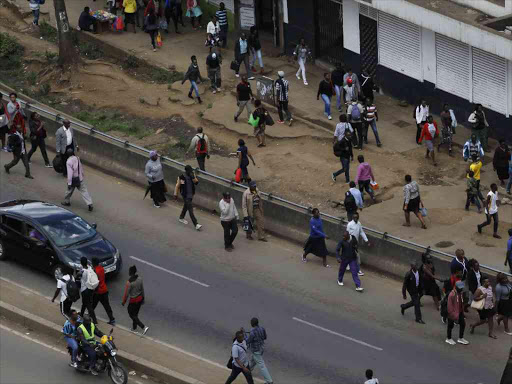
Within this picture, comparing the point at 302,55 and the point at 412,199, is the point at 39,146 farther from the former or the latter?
the point at 412,199

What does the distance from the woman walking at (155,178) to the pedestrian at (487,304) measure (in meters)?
8.83

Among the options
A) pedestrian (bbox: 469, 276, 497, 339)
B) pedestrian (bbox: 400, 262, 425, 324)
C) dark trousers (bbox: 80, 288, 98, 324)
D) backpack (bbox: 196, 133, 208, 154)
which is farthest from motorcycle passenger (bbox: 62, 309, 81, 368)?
backpack (bbox: 196, 133, 208, 154)

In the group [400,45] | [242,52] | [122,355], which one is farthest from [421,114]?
[122,355]

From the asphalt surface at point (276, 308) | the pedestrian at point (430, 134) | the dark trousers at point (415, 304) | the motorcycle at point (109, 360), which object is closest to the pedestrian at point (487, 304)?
the asphalt surface at point (276, 308)

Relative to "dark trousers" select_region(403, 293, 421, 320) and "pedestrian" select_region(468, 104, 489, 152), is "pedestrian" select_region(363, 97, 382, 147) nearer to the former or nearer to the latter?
"pedestrian" select_region(468, 104, 489, 152)

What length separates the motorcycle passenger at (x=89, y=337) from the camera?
2345 centimetres

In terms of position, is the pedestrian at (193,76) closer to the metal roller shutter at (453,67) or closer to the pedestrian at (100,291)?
the metal roller shutter at (453,67)

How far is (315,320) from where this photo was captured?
26000 mm

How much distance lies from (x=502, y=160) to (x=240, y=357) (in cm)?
1114

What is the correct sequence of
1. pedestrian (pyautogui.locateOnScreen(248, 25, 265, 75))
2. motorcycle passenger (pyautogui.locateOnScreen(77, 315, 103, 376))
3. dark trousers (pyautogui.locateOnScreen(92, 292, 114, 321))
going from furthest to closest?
pedestrian (pyautogui.locateOnScreen(248, 25, 265, 75))
dark trousers (pyautogui.locateOnScreen(92, 292, 114, 321))
motorcycle passenger (pyautogui.locateOnScreen(77, 315, 103, 376))

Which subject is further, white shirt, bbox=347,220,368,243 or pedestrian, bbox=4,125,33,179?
pedestrian, bbox=4,125,33,179

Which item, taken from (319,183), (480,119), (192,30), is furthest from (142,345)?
(192,30)

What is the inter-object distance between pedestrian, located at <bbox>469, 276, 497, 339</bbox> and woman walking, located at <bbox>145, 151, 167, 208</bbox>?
8.83 meters

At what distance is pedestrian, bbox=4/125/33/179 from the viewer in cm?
3174
